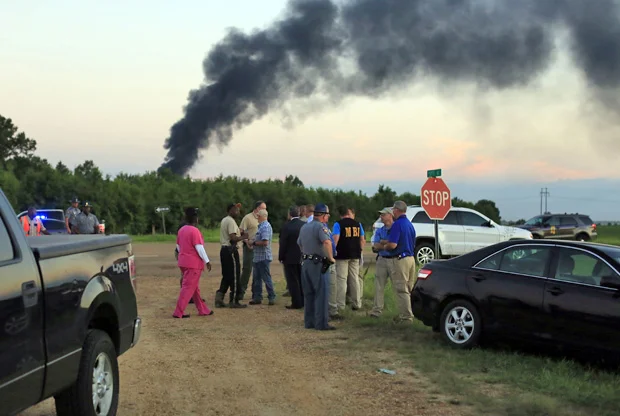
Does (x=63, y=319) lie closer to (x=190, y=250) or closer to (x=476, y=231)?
(x=190, y=250)

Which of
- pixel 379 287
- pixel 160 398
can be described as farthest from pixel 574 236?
pixel 160 398

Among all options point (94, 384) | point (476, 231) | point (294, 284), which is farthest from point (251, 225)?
point (476, 231)

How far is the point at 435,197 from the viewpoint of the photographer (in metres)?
14.7

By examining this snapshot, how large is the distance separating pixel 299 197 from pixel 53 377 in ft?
187

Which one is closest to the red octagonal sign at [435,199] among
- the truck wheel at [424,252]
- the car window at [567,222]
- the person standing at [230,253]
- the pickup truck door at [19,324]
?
the person standing at [230,253]

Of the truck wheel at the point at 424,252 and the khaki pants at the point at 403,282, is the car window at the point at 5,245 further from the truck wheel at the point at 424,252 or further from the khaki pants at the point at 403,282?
the truck wheel at the point at 424,252

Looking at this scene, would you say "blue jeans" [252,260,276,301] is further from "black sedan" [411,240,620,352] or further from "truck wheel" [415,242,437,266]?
"truck wheel" [415,242,437,266]

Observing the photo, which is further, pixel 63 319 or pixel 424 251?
pixel 424 251

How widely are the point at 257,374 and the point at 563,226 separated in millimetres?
30509

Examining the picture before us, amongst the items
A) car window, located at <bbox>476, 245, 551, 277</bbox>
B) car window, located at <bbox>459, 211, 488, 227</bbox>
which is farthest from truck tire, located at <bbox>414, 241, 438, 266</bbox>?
car window, located at <bbox>476, 245, 551, 277</bbox>

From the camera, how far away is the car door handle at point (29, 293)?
14.6 ft

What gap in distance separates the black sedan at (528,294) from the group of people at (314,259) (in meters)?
1.57

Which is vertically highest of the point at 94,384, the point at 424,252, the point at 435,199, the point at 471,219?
the point at 435,199

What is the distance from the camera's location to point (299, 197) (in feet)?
203
